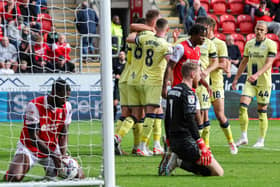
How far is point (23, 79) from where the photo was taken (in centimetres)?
1719

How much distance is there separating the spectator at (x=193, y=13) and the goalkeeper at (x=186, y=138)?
47.6ft

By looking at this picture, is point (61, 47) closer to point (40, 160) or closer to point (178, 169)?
point (178, 169)

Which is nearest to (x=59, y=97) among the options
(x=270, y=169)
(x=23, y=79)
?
(x=270, y=169)

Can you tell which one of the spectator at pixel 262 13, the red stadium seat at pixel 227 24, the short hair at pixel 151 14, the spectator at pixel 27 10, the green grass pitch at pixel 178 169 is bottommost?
the green grass pitch at pixel 178 169

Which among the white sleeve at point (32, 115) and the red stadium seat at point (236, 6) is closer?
the white sleeve at point (32, 115)

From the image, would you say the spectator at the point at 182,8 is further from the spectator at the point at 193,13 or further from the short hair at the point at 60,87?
the short hair at the point at 60,87

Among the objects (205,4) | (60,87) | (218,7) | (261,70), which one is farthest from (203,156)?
(218,7)

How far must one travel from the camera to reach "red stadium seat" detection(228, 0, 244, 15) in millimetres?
26484

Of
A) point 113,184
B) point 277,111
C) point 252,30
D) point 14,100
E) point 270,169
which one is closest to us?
point 113,184

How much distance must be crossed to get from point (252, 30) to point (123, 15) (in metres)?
4.77

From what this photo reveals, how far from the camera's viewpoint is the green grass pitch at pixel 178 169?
839 centimetres

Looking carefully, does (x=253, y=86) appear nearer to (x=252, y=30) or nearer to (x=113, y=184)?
(x=113, y=184)

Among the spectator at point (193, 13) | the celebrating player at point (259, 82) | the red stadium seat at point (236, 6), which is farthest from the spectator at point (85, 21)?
the red stadium seat at point (236, 6)

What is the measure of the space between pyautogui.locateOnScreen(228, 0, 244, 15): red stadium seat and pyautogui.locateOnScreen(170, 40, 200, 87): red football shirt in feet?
53.2
